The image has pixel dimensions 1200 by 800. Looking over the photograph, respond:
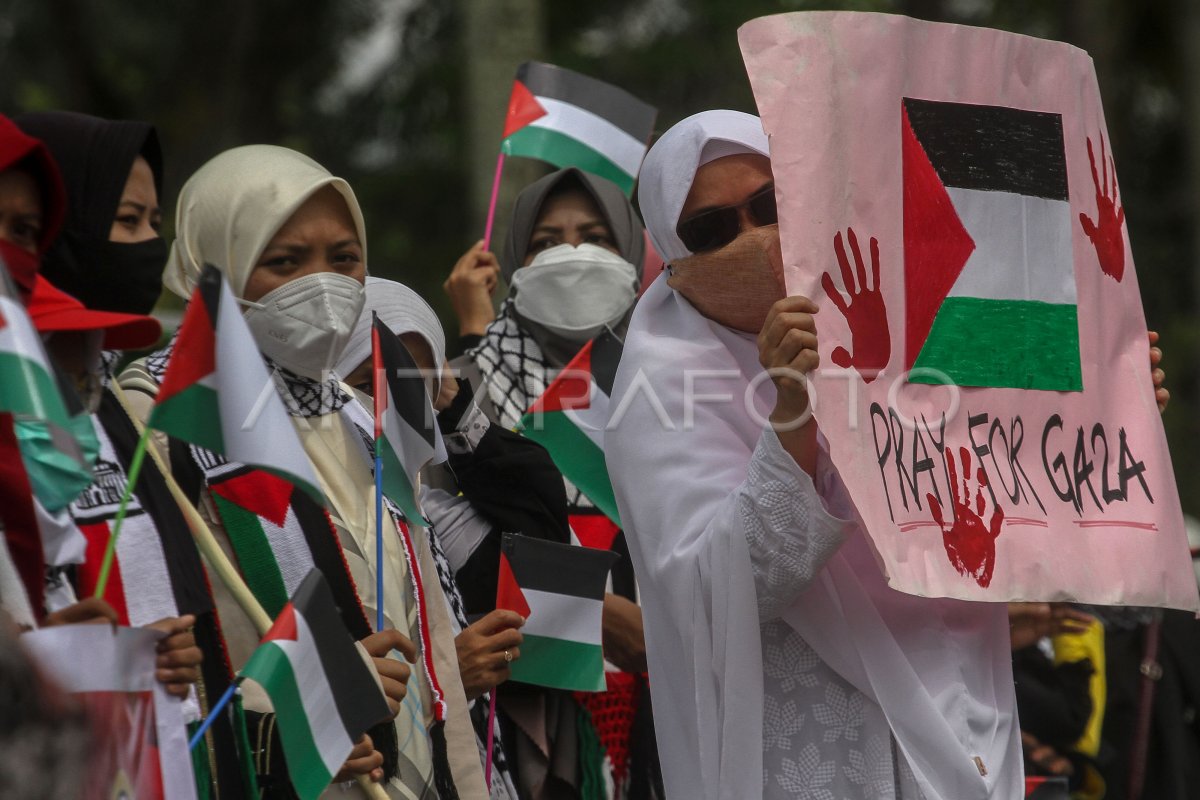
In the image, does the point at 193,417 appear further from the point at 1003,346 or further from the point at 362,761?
the point at 1003,346

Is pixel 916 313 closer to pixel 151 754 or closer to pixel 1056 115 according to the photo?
pixel 1056 115

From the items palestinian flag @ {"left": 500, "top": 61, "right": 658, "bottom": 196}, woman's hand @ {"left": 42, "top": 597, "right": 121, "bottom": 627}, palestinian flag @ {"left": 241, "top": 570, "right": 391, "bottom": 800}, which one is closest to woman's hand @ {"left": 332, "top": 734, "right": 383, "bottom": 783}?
palestinian flag @ {"left": 241, "top": 570, "right": 391, "bottom": 800}

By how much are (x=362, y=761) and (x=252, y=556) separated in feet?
1.23

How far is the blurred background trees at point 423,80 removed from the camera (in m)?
12.3

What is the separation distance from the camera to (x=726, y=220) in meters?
3.09

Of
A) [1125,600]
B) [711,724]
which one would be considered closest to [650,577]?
[711,724]

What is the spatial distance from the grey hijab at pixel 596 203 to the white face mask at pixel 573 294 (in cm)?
18

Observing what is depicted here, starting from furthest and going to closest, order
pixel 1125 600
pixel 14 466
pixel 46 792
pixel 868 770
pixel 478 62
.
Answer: pixel 478 62
pixel 1125 600
pixel 868 770
pixel 14 466
pixel 46 792

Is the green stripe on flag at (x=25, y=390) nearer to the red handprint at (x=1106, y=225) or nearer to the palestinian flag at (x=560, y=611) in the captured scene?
the palestinian flag at (x=560, y=611)

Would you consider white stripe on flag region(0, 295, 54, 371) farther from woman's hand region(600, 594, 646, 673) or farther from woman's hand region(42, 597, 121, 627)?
woman's hand region(600, 594, 646, 673)

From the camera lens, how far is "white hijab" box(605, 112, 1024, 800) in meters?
2.85

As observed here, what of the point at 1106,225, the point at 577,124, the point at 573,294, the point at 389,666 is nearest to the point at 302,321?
the point at 389,666

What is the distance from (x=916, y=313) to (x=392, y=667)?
1007mm

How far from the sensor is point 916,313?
116 inches
